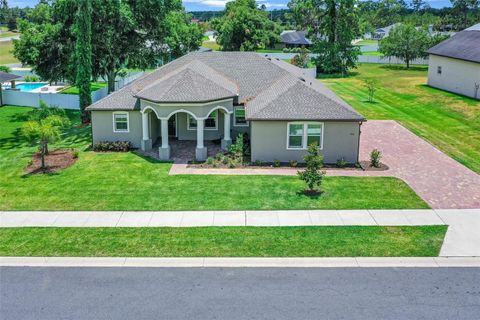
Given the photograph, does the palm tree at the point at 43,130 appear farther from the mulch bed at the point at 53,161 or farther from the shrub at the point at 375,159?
the shrub at the point at 375,159

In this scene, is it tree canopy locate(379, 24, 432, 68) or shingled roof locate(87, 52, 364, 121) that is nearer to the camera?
shingled roof locate(87, 52, 364, 121)

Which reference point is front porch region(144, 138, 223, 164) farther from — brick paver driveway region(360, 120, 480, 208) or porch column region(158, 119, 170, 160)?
brick paver driveway region(360, 120, 480, 208)

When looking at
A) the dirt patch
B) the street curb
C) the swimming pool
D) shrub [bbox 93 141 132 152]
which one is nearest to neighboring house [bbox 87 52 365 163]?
shrub [bbox 93 141 132 152]

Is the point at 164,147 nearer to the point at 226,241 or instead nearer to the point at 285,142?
the point at 285,142

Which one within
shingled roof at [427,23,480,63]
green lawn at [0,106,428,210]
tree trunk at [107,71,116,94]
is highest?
shingled roof at [427,23,480,63]

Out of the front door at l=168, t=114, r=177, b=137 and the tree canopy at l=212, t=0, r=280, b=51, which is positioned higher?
the tree canopy at l=212, t=0, r=280, b=51

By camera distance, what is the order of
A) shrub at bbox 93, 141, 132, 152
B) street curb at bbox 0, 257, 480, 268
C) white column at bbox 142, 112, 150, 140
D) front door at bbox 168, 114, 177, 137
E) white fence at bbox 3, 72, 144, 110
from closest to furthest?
1. street curb at bbox 0, 257, 480, 268
2. white column at bbox 142, 112, 150, 140
3. shrub at bbox 93, 141, 132, 152
4. front door at bbox 168, 114, 177, 137
5. white fence at bbox 3, 72, 144, 110

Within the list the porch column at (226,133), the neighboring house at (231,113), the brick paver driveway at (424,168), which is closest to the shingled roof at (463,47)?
the brick paver driveway at (424,168)

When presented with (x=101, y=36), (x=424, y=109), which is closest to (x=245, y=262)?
(x=101, y=36)
